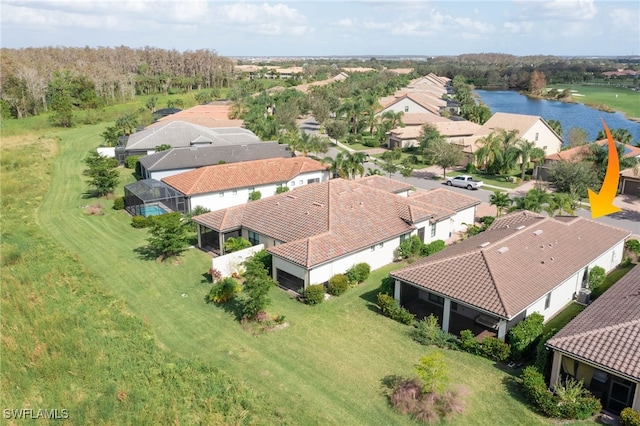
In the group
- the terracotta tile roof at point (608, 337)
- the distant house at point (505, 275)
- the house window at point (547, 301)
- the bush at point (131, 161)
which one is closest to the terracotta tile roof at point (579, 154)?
the distant house at point (505, 275)

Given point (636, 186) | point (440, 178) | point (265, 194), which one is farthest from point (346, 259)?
point (636, 186)

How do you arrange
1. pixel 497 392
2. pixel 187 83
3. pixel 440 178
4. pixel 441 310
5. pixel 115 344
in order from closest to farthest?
pixel 497 392, pixel 115 344, pixel 441 310, pixel 440 178, pixel 187 83

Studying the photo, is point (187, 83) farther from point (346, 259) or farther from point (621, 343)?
point (621, 343)

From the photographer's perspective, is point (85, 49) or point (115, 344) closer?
point (115, 344)

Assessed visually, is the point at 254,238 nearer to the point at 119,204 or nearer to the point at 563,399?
Answer: the point at 119,204

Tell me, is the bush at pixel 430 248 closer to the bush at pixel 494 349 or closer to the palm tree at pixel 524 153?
the bush at pixel 494 349

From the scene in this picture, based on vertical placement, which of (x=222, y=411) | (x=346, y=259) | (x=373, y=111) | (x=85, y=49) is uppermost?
(x=85, y=49)

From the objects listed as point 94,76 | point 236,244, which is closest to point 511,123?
point 236,244

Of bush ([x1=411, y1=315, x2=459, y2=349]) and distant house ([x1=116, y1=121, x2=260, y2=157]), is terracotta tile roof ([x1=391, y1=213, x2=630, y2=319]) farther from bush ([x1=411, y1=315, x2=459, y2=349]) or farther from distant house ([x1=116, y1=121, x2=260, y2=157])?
distant house ([x1=116, y1=121, x2=260, y2=157])
